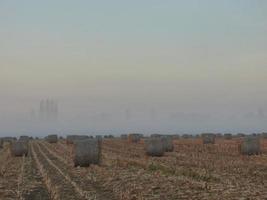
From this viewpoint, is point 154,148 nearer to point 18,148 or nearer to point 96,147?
point 96,147

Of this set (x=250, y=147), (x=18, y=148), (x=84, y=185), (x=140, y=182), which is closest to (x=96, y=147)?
(x=84, y=185)

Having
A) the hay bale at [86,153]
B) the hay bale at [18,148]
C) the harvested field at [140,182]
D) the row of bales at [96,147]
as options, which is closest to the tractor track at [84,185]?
the harvested field at [140,182]

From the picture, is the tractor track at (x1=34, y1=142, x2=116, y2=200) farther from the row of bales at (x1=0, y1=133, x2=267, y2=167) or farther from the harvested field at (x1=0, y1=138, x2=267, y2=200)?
the row of bales at (x1=0, y1=133, x2=267, y2=167)

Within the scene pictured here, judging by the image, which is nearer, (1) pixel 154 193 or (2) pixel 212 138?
(1) pixel 154 193

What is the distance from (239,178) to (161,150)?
17918 mm

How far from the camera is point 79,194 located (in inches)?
758

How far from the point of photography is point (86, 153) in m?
31.6

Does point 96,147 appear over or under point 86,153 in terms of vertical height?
over

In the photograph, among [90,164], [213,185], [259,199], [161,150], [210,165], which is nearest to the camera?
[259,199]

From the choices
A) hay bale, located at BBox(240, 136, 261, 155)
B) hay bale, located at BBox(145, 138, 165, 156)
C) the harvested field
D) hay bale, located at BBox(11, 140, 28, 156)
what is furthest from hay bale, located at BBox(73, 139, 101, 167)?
hay bale, located at BBox(11, 140, 28, 156)

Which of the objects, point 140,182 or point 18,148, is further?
point 18,148

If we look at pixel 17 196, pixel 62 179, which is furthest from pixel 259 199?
pixel 62 179

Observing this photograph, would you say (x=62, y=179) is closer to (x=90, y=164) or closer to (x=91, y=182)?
(x=91, y=182)

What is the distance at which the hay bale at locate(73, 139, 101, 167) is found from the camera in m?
31.5
